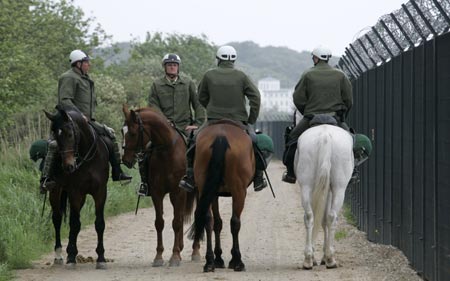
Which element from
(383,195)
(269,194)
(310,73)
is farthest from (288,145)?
(269,194)

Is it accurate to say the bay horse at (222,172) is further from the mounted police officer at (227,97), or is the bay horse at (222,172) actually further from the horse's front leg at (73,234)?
the horse's front leg at (73,234)

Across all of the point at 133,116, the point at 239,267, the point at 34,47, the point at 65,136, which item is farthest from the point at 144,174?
the point at 34,47

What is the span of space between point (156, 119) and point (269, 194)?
1609 cm

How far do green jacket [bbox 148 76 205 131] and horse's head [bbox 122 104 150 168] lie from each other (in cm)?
124

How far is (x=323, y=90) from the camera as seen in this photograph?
14.0 m

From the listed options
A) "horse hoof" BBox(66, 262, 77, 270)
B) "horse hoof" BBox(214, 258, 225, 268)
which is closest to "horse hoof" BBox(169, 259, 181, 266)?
"horse hoof" BBox(214, 258, 225, 268)

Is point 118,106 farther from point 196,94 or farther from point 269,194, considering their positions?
point 196,94

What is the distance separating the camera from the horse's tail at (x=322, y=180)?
13.1 m

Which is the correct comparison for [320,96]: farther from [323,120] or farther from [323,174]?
[323,174]

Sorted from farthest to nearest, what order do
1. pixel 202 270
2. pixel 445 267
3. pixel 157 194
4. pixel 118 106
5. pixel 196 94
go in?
pixel 118 106, pixel 196 94, pixel 157 194, pixel 202 270, pixel 445 267

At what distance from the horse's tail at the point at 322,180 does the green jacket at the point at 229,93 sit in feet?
4.24

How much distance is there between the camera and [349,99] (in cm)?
1416

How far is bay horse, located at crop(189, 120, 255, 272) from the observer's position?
13.1 m

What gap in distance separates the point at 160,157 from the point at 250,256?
1.97 meters
